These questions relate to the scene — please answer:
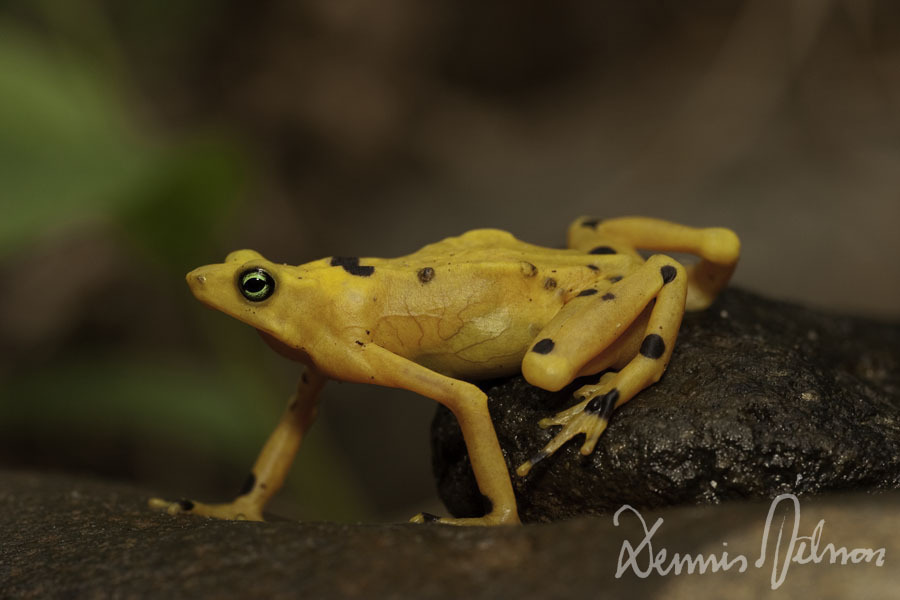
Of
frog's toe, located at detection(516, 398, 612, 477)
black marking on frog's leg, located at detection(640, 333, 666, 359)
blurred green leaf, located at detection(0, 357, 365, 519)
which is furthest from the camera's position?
blurred green leaf, located at detection(0, 357, 365, 519)

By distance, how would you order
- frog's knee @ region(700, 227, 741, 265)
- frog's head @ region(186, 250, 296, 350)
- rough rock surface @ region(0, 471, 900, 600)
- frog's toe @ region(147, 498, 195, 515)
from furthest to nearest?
frog's knee @ region(700, 227, 741, 265) < frog's toe @ region(147, 498, 195, 515) < frog's head @ region(186, 250, 296, 350) < rough rock surface @ region(0, 471, 900, 600)

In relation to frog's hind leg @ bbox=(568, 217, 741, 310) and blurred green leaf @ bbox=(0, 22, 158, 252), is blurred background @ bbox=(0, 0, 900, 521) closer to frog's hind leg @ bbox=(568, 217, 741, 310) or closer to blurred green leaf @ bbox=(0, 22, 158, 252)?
blurred green leaf @ bbox=(0, 22, 158, 252)

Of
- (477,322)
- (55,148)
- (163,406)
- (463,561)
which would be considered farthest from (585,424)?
(163,406)

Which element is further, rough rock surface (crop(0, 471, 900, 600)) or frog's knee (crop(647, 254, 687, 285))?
frog's knee (crop(647, 254, 687, 285))

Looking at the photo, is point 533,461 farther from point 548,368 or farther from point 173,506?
point 173,506

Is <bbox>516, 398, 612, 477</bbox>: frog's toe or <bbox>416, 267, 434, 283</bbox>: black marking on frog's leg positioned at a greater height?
<bbox>416, 267, 434, 283</bbox>: black marking on frog's leg

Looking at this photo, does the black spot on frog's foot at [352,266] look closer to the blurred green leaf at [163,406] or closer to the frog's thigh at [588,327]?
the frog's thigh at [588,327]

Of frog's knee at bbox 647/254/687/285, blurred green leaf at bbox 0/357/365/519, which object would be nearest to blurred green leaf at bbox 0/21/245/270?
blurred green leaf at bbox 0/357/365/519

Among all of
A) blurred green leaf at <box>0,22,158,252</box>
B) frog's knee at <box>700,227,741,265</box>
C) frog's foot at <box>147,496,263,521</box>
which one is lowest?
frog's foot at <box>147,496,263,521</box>
